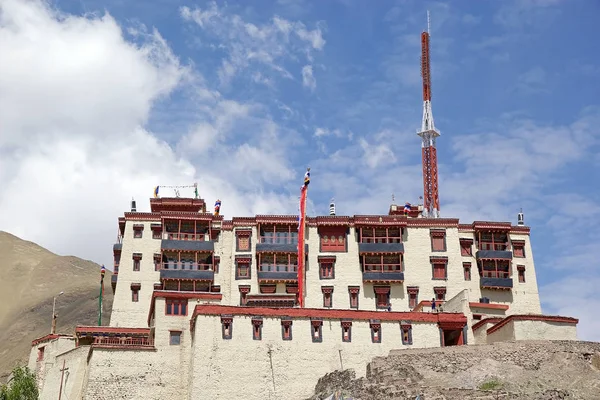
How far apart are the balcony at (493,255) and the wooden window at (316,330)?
2565cm

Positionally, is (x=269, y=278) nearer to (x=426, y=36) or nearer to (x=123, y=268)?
(x=123, y=268)

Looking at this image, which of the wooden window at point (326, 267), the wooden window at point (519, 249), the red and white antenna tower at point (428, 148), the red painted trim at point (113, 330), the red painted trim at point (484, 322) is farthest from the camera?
the red and white antenna tower at point (428, 148)

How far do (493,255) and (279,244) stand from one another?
71.8ft

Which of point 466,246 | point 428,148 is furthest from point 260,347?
point 428,148

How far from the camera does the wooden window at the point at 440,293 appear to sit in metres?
86.4

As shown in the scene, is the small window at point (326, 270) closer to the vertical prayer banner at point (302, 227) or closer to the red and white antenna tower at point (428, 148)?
the vertical prayer banner at point (302, 227)

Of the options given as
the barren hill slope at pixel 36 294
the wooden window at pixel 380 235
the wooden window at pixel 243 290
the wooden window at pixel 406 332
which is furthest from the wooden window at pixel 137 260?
the barren hill slope at pixel 36 294

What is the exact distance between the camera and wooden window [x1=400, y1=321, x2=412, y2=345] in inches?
2744

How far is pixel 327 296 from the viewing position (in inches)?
3383

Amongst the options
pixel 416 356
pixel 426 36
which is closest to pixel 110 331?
pixel 416 356

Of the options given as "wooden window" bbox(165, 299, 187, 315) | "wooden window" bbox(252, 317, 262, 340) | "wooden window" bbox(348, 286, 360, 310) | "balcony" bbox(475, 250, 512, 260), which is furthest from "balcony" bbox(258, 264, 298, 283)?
"balcony" bbox(475, 250, 512, 260)

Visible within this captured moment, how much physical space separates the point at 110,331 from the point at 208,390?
1584 cm

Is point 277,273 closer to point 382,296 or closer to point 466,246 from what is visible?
point 382,296

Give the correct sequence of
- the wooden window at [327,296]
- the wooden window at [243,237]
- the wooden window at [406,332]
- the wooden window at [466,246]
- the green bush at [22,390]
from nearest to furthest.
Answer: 1. the wooden window at [406,332]
2. the green bush at [22,390]
3. the wooden window at [327,296]
4. the wooden window at [243,237]
5. the wooden window at [466,246]
